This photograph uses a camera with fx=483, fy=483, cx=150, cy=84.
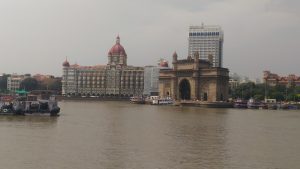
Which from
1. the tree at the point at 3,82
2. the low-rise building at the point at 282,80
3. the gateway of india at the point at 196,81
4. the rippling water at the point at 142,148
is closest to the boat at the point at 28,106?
the rippling water at the point at 142,148

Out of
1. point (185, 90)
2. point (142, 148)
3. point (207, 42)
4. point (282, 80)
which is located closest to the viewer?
point (142, 148)

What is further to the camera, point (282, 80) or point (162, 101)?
point (282, 80)

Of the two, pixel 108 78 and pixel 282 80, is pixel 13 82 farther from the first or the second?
pixel 282 80

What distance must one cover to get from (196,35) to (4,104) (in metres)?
118

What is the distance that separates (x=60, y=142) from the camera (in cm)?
2128

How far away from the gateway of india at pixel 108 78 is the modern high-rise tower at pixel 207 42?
39.7 metres

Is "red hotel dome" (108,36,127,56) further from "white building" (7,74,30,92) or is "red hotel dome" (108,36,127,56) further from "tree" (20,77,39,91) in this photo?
"white building" (7,74,30,92)

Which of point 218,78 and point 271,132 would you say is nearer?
point 271,132

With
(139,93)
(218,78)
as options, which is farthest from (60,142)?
(139,93)

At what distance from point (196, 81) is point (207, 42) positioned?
70.1 meters

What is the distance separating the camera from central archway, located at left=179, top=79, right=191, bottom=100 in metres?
85.1

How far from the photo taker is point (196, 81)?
264 ft

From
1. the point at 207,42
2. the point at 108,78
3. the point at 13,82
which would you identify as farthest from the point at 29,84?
the point at 207,42

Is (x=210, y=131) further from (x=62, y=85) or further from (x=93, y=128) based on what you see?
(x=62, y=85)
